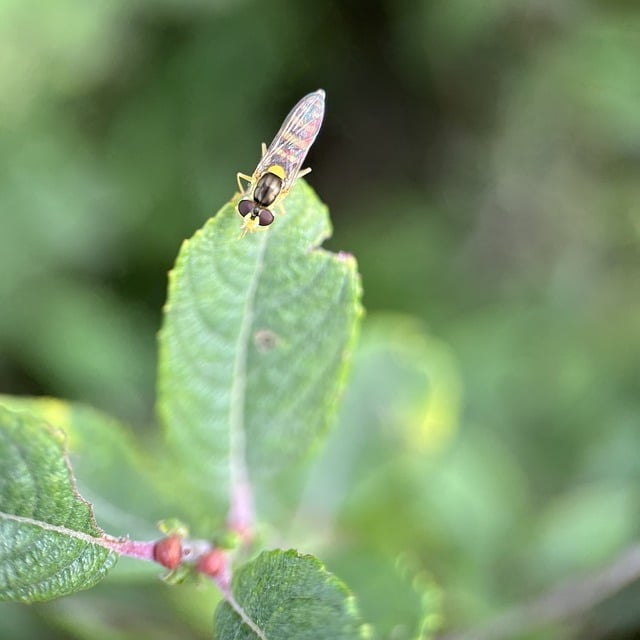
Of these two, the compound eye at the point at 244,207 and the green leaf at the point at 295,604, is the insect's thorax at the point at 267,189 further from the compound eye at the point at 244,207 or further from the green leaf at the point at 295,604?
the green leaf at the point at 295,604

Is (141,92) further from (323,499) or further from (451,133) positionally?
(323,499)

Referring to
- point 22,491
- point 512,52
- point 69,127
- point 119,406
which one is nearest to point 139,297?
point 119,406

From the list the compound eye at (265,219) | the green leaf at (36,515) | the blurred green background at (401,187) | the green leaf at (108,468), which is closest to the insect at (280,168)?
the compound eye at (265,219)

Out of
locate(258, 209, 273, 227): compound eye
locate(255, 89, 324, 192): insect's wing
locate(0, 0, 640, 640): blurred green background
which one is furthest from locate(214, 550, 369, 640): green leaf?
locate(0, 0, 640, 640): blurred green background

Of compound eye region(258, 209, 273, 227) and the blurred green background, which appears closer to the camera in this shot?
compound eye region(258, 209, 273, 227)

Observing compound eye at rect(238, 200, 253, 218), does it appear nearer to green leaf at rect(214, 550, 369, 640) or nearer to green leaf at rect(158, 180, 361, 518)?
green leaf at rect(158, 180, 361, 518)

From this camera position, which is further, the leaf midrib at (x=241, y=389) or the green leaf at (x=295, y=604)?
the leaf midrib at (x=241, y=389)

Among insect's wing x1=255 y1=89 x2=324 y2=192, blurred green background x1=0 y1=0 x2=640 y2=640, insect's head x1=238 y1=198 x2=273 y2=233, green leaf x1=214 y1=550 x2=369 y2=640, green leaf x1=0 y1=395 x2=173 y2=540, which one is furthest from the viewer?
blurred green background x1=0 y1=0 x2=640 y2=640
